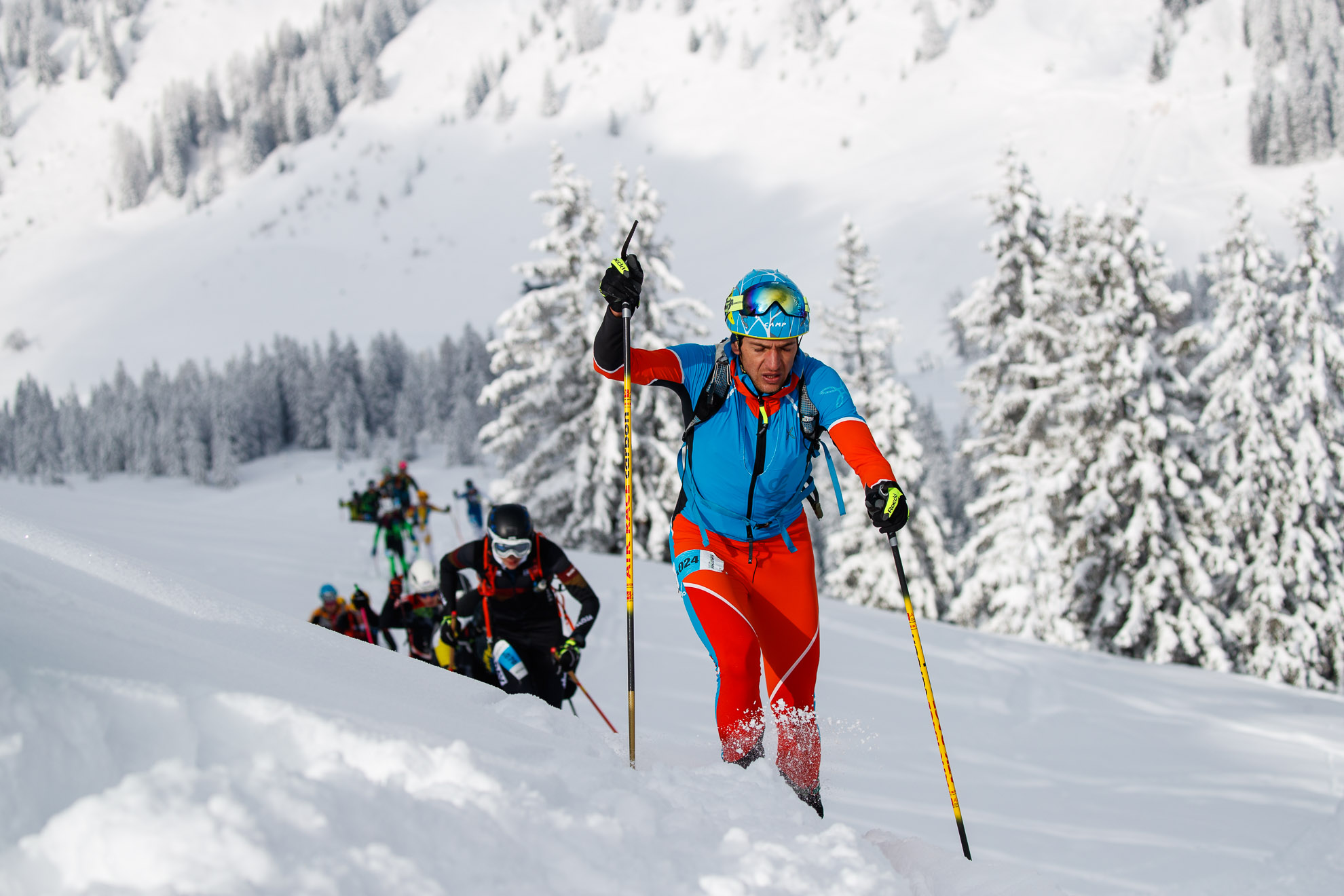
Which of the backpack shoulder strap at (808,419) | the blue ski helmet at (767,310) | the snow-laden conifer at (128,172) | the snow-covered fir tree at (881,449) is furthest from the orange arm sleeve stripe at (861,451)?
the snow-laden conifer at (128,172)

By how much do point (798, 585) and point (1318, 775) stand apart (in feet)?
25.4

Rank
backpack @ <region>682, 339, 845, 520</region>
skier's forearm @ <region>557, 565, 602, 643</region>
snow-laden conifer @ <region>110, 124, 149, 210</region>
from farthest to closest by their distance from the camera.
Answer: snow-laden conifer @ <region>110, 124, 149, 210</region>
skier's forearm @ <region>557, 565, 602, 643</region>
backpack @ <region>682, 339, 845, 520</region>

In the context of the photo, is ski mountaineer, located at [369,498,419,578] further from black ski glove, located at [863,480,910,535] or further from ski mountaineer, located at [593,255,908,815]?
black ski glove, located at [863,480,910,535]

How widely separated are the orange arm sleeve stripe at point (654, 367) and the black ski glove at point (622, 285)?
249 mm

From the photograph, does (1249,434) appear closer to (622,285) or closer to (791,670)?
(791,670)

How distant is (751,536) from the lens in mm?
4117

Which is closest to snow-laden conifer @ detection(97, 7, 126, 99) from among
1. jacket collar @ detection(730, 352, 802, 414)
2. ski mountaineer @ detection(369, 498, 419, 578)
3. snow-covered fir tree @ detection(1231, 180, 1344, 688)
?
ski mountaineer @ detection(369, 498, 419, 578)

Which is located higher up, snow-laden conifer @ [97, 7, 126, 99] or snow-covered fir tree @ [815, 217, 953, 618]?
snow-laden conifer @ [97, 7, 126, 99]

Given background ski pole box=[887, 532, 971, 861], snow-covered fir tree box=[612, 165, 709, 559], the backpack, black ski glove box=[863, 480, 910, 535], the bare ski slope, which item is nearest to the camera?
the bare ski slope

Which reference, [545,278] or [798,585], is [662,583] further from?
[798,585]

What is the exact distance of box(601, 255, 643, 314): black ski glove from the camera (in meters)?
4.06

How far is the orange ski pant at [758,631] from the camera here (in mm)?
3900

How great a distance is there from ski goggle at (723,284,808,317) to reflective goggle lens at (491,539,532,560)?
2.93 metres

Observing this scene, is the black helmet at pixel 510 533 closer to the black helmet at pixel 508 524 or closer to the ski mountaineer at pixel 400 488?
the black helmet at pixel 508 524
